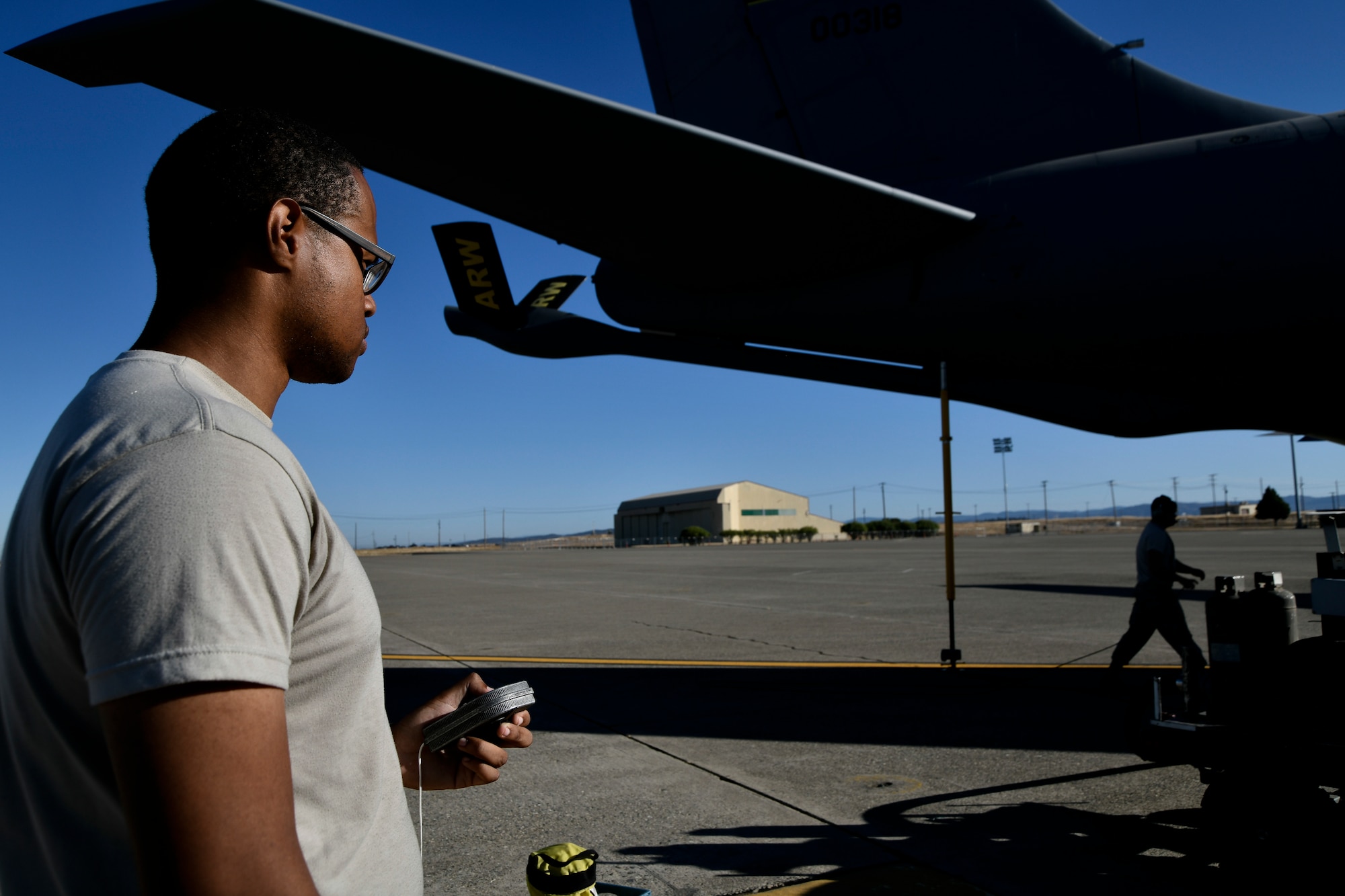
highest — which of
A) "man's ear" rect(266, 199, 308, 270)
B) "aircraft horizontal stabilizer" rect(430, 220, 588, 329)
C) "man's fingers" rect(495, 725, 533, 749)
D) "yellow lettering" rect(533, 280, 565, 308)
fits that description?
"yellow lettering" rect(533, 280, 565, 308)

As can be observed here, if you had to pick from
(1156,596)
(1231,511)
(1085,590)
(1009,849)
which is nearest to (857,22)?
(1156,596)

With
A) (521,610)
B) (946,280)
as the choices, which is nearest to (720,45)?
(946,280)

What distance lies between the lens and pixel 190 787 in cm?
84

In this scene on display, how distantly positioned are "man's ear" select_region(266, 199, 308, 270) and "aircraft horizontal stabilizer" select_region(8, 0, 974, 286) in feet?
12.9

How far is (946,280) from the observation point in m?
6.34

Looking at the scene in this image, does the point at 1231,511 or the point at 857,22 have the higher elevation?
the point at 857,22

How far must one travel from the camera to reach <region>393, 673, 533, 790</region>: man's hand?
1660 millimetres

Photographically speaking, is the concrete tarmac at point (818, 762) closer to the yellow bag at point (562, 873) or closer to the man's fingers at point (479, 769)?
the yellow bag at point (562, 873)

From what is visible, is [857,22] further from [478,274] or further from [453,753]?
[453,753]

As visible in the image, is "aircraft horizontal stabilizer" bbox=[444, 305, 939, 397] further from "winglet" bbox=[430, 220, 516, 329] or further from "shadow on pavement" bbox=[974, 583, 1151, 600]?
"shadow on pavement" bbox=[974, 583, 1151, 600]

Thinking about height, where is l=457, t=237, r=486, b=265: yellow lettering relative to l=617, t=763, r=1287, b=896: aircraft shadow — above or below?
above

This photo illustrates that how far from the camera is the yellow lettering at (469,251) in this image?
7.38 meters

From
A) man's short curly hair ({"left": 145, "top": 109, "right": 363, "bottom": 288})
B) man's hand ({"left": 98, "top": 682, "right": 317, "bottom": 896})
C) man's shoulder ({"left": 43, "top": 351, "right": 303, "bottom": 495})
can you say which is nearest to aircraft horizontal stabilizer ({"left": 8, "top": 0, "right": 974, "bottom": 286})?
man's short curly hair ({"left": 145, "top": 109, "right": 363, "bottom": 288})

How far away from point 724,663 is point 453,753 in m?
8.07
